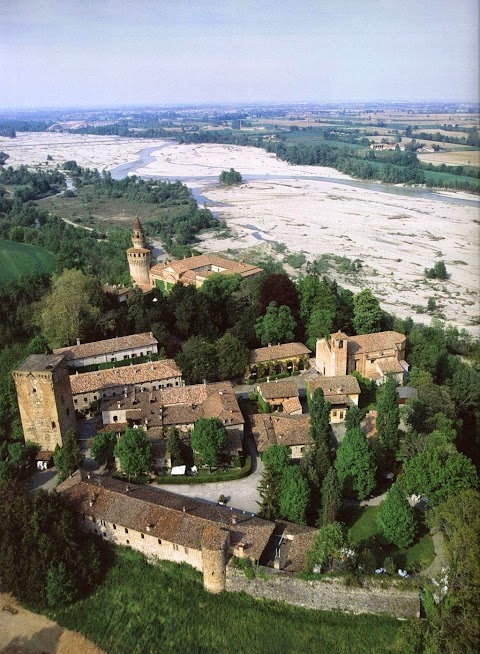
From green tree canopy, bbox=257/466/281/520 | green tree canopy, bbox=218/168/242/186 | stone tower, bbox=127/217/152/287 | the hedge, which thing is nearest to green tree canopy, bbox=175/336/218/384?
the hedge

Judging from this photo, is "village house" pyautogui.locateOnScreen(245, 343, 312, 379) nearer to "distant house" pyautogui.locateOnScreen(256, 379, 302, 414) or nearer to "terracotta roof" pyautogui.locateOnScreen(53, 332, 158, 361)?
"distant house" pyautogui.locateOnScreen(256, 379, 302, 414)

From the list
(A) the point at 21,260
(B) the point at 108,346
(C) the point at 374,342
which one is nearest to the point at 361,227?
(A) the point at 21,260

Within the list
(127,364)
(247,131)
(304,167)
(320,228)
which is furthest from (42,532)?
(247,131)

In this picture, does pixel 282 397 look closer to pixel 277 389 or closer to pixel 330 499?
pixel 277 389

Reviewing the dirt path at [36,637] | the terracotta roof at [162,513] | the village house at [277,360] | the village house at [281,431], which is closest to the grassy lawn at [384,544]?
the terracotta roof at [162,513]

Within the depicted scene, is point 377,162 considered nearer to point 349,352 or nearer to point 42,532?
point 349,352

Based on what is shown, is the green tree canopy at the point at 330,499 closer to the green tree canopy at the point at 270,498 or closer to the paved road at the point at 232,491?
the green tree canopy at the point at 270,498
